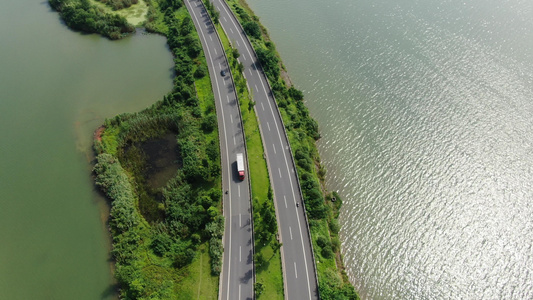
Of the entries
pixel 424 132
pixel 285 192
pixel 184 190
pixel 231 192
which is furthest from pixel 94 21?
pixel 424 132

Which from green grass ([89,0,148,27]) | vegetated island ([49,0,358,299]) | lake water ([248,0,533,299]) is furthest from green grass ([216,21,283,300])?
green grass ([89,0,148,27])

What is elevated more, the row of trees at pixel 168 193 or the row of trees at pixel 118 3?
the row of trees at pixel 118 3

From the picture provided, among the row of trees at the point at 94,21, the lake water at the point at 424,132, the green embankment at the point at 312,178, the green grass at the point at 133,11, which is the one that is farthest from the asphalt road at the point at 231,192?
the green grass at the point at 133,11

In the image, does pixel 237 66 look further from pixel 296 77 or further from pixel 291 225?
pixel 291 225

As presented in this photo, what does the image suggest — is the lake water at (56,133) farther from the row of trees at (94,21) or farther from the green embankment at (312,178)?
the green embankment at (312,178)

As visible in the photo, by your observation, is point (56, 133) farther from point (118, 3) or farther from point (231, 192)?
point (118, 3)

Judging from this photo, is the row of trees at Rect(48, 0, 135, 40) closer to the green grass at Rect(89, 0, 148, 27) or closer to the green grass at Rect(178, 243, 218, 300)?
the green grass at Rect(89, 0, 148, 27)

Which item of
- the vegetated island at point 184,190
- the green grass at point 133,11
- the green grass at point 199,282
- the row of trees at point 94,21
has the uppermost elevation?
the green grass at point 133,11
